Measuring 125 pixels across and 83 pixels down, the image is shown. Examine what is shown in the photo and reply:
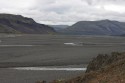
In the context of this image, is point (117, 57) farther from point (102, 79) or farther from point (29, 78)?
point (29, 78)

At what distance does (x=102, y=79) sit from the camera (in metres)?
20.2

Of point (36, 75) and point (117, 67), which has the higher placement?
point (117, 67)

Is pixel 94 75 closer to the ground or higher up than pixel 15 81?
higher up

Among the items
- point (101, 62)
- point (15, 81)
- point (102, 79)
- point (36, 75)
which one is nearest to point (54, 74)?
point (36, 75)

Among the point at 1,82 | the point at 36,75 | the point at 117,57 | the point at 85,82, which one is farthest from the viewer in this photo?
the point at 36,75

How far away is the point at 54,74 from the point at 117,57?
1263 centimetres

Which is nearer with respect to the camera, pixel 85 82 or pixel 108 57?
pixel 85 82

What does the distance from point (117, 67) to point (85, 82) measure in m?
2.45

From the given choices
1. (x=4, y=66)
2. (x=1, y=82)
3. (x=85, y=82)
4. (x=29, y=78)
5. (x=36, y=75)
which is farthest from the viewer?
(x=4, y=66)

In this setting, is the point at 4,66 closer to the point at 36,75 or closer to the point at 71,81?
the point at 36,75

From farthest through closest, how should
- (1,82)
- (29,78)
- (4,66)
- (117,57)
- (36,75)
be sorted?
(4,66) < (36,75) < (29,78) < (1,82) < (117,57)

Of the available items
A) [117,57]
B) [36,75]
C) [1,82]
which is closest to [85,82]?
[117,57]

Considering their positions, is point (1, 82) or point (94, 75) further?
point (1, 82)

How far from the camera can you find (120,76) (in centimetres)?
1978
